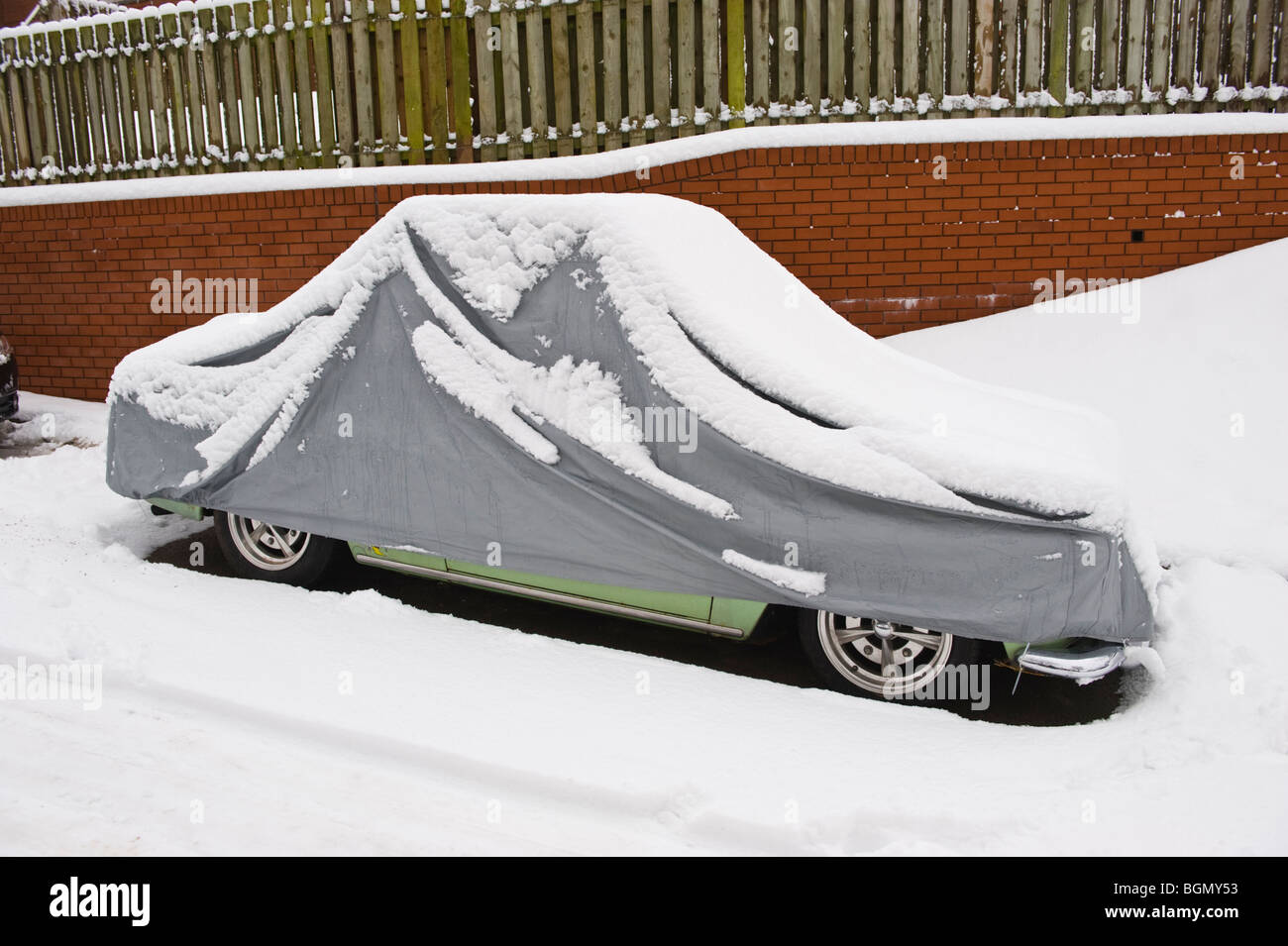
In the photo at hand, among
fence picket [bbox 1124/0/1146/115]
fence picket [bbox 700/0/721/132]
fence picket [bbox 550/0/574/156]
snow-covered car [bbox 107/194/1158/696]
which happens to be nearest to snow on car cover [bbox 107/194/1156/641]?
snow-covered car [bbox 107/194/1158/696]

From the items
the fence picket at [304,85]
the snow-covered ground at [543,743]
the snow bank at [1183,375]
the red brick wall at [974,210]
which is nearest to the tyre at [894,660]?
the snow-covered ground at [543,743]

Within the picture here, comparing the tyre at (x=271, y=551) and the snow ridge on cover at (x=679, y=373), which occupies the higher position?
the snow ridge on cover at (x=679, y=373)

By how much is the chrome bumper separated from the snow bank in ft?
5.54

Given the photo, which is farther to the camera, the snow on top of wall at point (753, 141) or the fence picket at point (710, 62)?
the fence picket at point (710, 62)

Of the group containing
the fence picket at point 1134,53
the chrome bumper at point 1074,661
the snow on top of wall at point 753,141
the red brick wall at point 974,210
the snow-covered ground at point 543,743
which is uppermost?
the fence picket at point 1134,53

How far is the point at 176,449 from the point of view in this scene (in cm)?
432

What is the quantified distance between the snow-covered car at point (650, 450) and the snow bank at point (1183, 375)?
4.46ft

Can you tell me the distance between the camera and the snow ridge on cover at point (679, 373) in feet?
10.4

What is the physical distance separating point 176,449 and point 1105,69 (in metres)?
6.32

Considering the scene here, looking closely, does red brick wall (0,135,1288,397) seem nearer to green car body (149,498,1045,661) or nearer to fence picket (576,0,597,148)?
fence picket (576,0,597,148)

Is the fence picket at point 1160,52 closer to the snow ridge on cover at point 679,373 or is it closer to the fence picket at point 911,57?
the fence picket at point 911,57

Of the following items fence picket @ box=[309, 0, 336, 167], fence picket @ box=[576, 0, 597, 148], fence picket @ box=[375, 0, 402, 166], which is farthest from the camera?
fence picket @ box=[309, 0, 336, 167]

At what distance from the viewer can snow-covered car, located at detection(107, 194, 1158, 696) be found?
3084 mm

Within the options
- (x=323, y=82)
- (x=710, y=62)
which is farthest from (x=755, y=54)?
(x=323, y=82)
